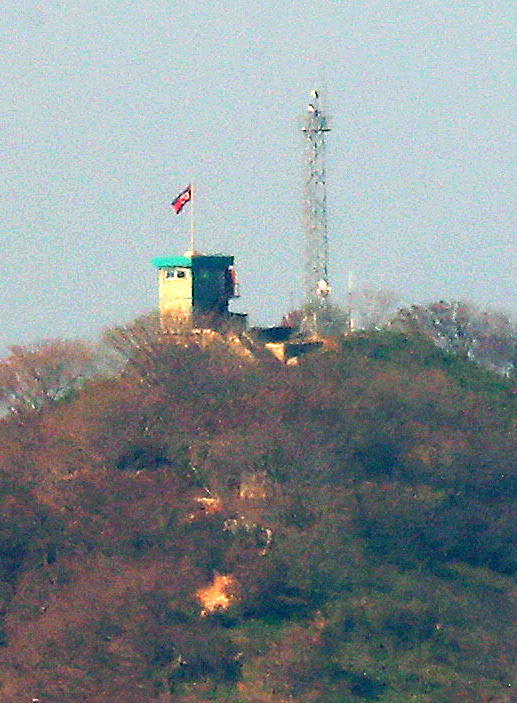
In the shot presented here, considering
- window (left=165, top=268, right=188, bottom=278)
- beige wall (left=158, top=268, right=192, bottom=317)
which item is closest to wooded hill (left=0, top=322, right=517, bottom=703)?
beige wall (left=158, top=268, right=192, bottom=317)

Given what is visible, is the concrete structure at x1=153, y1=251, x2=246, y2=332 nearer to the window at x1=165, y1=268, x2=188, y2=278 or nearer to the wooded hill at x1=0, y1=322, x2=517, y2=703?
the window at x1=165, y1=268, x2=188, y2=278

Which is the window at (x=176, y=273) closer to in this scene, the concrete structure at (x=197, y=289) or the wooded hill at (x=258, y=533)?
the concrete structure at (x=197, y=289)

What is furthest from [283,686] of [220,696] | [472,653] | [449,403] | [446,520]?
[449,403]

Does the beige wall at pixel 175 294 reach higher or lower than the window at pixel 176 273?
lower

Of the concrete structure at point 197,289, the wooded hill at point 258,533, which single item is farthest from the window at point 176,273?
the wooded hill at point 258,533

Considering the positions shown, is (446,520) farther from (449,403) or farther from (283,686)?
(283,686)

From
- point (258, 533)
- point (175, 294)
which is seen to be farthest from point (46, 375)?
point (258, 533)

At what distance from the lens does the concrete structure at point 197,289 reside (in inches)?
3221

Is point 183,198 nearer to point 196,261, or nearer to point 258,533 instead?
point 196,261

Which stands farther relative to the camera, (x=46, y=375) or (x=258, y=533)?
(x=46, y=375)

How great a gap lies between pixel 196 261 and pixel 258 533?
15253 millimetres

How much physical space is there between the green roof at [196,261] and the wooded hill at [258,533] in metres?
2.78

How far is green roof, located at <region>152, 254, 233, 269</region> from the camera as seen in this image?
81.8m

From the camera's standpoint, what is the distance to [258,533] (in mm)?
70875
